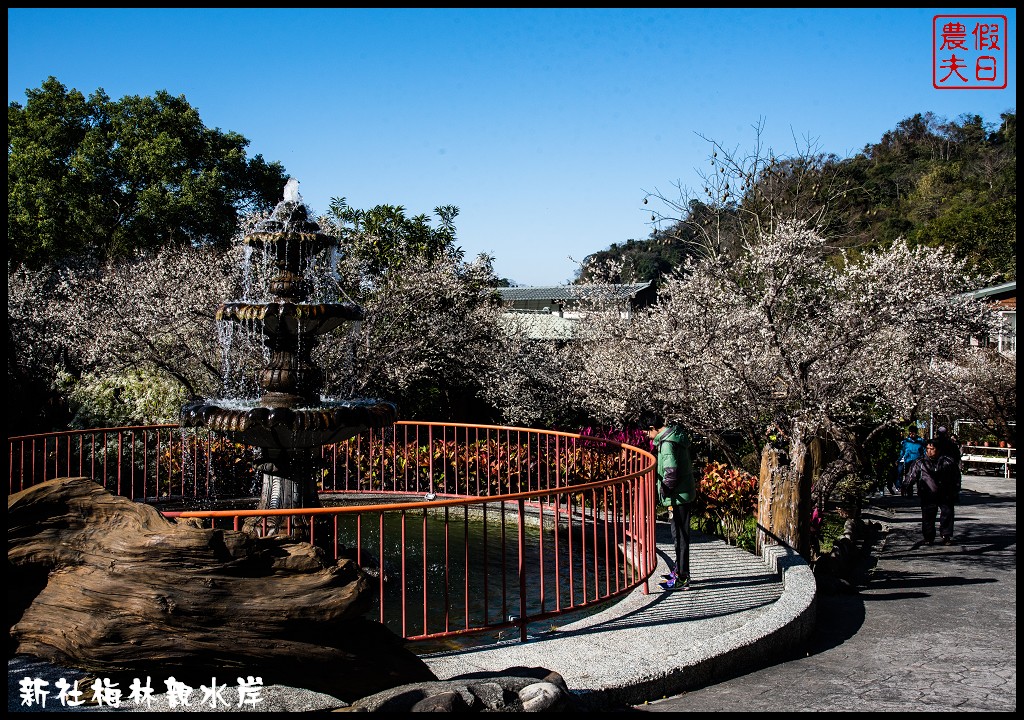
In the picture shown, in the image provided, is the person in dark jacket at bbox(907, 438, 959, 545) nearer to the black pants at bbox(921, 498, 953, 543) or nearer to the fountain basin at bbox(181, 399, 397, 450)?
the black pants at bbox(921, 498, 953, 543)

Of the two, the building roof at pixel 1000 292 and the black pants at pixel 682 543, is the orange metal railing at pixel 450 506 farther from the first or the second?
the building roof at pixel 1000 292

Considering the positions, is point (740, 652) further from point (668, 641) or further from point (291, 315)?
point (291, 315)

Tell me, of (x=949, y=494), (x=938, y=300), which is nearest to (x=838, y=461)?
(x=949, y=494)

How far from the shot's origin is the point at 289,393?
841cm

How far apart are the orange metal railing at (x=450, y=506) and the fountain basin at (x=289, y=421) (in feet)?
2.53

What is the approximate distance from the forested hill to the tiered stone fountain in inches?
435

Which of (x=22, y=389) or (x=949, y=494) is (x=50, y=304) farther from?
(x=949, y=494)

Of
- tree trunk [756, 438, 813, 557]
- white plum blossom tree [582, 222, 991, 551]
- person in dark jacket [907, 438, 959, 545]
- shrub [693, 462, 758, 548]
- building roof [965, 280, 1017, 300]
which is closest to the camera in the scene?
tree trunk [756, 438, 813, 557]

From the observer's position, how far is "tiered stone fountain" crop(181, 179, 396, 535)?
7539 mm

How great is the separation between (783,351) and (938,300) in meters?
5.03

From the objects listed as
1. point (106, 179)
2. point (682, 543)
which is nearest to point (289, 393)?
point (682, 543)

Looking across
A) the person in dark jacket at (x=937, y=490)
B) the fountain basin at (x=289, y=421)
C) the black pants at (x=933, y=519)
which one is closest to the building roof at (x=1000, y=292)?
the person in dark jacket at (x=937, y=490)

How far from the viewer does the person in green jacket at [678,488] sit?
7.07m

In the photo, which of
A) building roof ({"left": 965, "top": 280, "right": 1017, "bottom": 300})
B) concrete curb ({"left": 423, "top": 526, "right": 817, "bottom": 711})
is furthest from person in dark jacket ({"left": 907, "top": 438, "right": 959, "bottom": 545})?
building roof ({"left": 965, "top": 280, "right": 1017, "bottom": 300})
